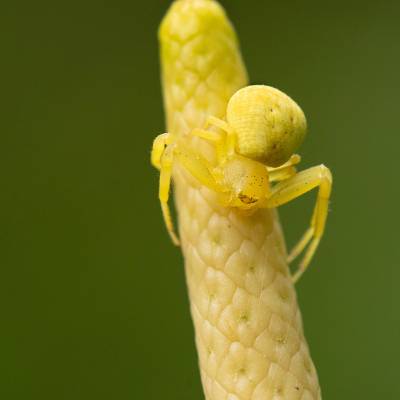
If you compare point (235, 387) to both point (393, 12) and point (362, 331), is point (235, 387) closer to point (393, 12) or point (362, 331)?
point (362, 331)

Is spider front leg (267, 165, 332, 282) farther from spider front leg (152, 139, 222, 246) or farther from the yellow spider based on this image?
spider front leg (152, 139, 222, 246)

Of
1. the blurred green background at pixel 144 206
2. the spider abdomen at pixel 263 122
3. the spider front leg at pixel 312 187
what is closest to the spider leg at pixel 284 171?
the spider front leg at pixel 312 187

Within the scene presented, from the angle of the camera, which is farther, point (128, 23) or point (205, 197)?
point (128, 23)

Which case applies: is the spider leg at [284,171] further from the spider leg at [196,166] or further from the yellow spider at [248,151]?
the spider leg at [196,166]

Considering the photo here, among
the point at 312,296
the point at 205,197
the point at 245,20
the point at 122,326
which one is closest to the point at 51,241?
the point at 122,326

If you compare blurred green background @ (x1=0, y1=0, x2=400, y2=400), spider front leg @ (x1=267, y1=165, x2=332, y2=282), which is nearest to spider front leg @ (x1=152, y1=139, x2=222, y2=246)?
spider front leg @ (x1=267, y1=165, x2=332, y2=282)

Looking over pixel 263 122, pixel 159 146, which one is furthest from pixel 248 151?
pixel 159 146

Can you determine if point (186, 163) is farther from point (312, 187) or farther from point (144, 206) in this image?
point (144, 206)
